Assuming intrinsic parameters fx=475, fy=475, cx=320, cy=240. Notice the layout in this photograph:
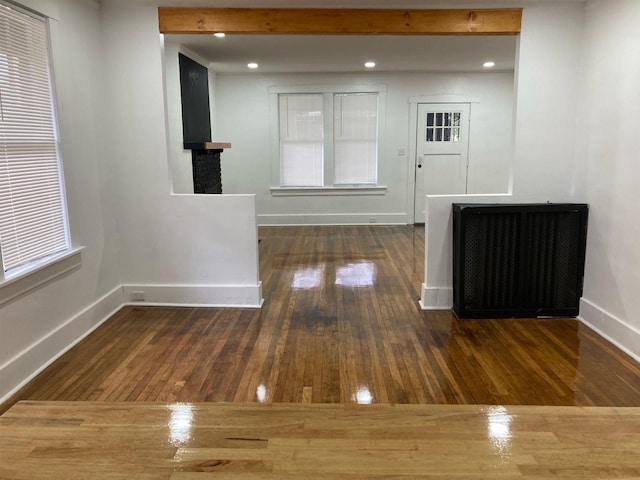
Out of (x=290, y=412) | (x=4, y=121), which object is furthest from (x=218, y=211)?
(x=290, y=412)

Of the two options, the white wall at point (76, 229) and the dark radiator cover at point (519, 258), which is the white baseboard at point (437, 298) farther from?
the white wall at point (76, 229)

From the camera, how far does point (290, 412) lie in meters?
2.15

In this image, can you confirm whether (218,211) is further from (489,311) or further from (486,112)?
(486,112)

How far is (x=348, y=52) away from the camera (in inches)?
227

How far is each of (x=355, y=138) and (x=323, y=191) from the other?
1019mm

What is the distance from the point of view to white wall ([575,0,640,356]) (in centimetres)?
312

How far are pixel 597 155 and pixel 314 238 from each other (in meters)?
4.19

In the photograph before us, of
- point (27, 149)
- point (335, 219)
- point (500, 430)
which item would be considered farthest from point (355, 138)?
point (500, 430)

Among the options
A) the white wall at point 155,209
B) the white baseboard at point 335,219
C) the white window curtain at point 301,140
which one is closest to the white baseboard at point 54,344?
the white wall at point 155,209

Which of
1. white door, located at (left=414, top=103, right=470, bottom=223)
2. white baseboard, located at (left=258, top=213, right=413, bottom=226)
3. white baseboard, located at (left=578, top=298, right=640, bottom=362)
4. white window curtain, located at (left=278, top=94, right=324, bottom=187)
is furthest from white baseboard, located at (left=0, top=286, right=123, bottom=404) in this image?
white door, located at (left=414, top=103, right=470, bottom=223)

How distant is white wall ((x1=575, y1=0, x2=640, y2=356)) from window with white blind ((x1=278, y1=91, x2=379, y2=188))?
4.35 metres

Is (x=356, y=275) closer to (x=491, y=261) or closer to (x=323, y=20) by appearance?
(x=491, y=261)

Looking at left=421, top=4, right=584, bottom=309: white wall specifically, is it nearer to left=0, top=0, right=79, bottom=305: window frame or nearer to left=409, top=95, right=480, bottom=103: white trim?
left=0, top=0, right=79, bottom=305: window frame

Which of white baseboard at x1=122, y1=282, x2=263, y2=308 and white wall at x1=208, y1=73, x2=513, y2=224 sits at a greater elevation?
white wall at x1=208, y1=73, x2=513, y2=224
